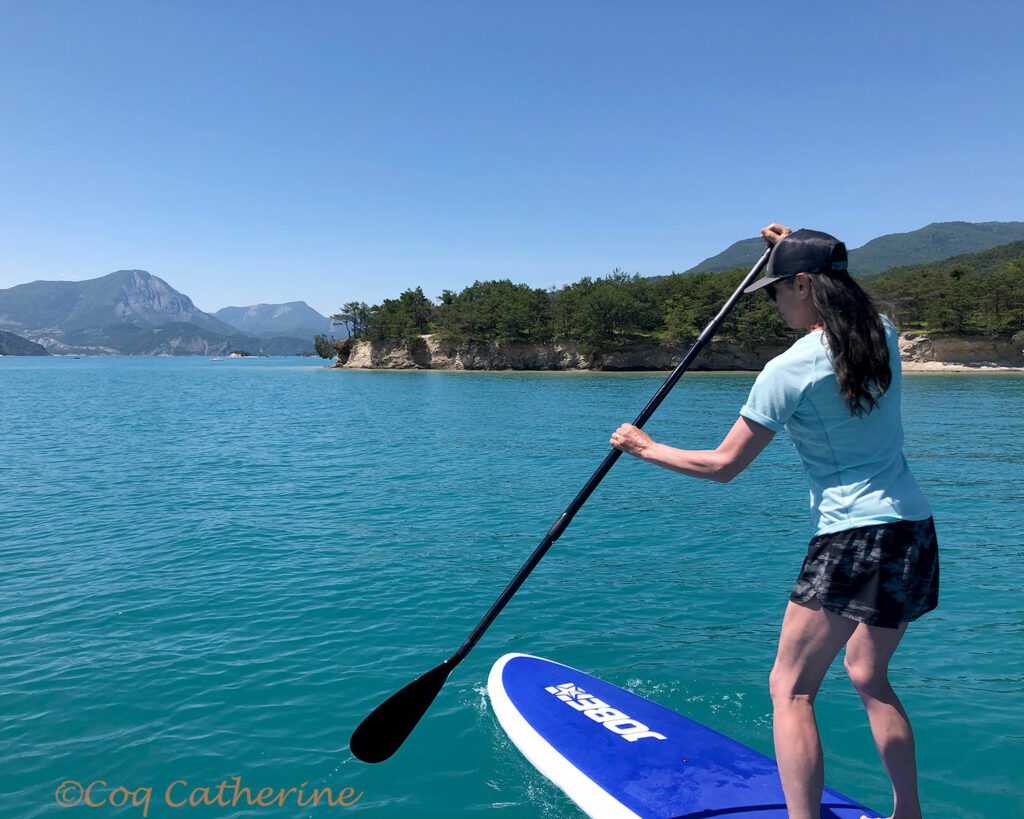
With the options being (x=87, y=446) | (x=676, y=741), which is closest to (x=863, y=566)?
(x=676, y=741)

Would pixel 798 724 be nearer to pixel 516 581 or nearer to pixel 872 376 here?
pixel 872 376

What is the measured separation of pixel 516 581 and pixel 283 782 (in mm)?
2836

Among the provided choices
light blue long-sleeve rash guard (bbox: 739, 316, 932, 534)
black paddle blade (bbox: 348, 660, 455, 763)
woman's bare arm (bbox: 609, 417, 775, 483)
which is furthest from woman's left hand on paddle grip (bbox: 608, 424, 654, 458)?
black paddle blade (bbox: 348, 660, 455, 763)

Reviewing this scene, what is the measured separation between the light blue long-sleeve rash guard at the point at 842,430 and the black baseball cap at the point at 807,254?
1.10 ft

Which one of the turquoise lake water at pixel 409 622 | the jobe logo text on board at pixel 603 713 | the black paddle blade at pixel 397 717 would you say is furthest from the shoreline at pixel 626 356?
the black paddle blade at pixel 397 717

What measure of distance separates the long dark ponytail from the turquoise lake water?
3807 mm

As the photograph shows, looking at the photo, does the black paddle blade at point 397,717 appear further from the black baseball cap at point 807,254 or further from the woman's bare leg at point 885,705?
the black baseball cap at point 807,254

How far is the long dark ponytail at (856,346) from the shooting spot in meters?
2.91

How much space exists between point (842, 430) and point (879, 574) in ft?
2.13

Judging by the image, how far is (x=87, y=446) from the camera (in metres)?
25.3

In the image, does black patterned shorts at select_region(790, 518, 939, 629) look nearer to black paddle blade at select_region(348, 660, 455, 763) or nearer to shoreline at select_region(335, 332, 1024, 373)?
black paddle blade at select_region(348, 660, 455, 763)

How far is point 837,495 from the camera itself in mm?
3084

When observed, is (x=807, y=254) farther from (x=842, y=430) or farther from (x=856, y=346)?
(x=842, y=430)

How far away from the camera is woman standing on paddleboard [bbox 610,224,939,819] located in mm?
2943
